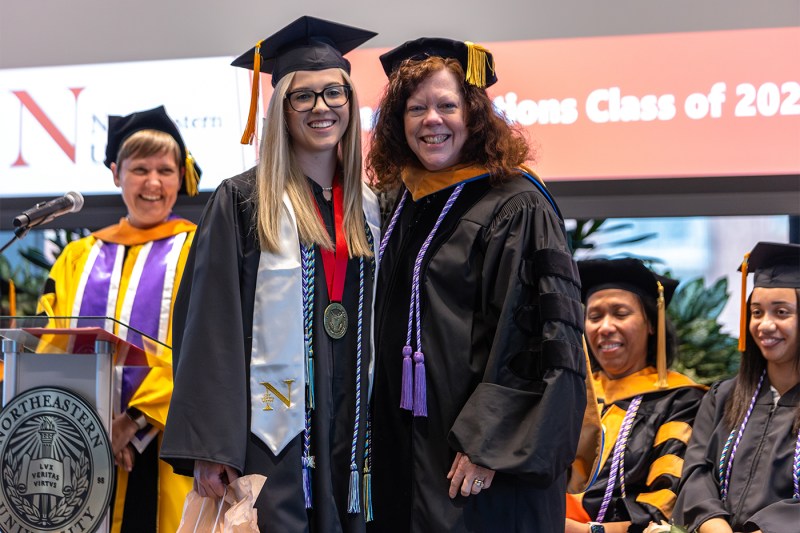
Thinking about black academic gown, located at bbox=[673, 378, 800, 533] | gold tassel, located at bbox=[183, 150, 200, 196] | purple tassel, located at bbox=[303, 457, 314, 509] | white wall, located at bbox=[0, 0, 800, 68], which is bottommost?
black academic gown, located at bbox=[673, 378, 800, 533]

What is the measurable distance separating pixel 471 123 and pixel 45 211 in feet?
4.70

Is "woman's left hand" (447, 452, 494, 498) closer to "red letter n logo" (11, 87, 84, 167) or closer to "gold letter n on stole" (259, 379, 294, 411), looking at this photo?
"gold letter n on stole" (259, 379, 294, 411)

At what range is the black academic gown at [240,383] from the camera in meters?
2.69

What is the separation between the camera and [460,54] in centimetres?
307

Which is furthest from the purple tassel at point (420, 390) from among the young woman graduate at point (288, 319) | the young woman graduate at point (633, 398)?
the young woman graduate at point (633, 398)

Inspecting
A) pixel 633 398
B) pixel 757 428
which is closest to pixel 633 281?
pixel 633 398

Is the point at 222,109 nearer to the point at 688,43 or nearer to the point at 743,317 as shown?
the point at 688,43

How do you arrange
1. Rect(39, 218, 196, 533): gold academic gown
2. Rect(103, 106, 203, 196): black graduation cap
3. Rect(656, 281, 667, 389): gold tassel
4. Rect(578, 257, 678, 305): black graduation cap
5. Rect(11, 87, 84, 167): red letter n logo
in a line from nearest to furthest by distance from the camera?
Rect(39, 218, 196, 533): gold academic gown
Rect(103, 106, 203, 196): black graduation cap
Rect(656, 281, 667, 389): gold tassel
Rect(578, 257, 678, 305): black graduation cap
Rect(11, 87, 84, 167): red letter n logo

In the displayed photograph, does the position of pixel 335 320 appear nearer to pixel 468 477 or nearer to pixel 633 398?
pixel 468 477

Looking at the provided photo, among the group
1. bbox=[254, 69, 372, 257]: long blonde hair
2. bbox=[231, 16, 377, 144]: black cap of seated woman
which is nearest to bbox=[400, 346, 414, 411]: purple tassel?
bbox=[254, 69, 372, 257]: long blonde hair

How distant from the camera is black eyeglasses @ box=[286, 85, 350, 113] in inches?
118

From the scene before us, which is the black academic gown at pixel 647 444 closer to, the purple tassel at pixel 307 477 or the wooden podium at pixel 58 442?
the purple tassel at pixel 307 477

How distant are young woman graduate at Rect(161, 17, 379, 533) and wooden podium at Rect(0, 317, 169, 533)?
0.31 metres

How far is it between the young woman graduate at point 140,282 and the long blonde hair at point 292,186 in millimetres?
1086
